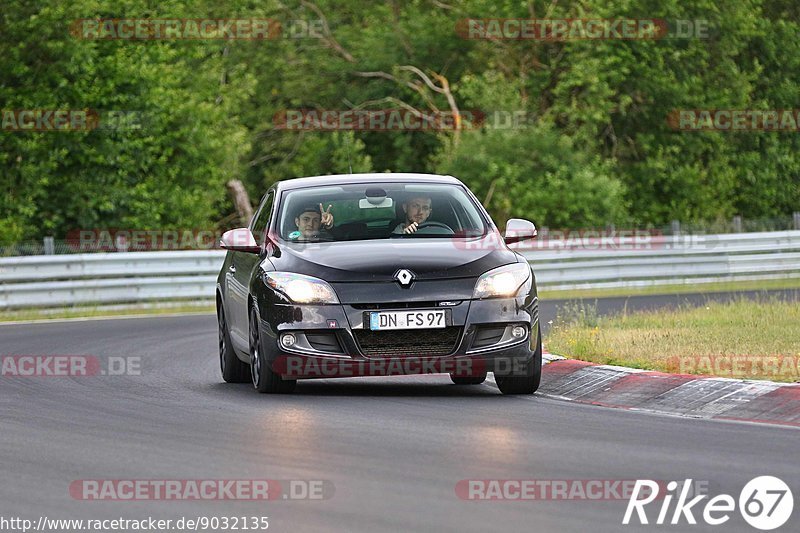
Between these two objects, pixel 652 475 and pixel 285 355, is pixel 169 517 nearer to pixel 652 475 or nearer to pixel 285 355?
pixel 652 475

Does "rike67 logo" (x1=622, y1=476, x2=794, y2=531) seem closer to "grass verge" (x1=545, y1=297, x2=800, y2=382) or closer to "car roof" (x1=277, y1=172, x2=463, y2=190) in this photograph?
"grass verge" (x1=545, y1=297, x2=800, y2=382)

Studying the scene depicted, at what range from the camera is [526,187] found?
40281 millimetres

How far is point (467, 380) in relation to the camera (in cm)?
1406

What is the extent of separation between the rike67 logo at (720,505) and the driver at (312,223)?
5.35 meters

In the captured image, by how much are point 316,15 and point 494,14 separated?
28.7 feet

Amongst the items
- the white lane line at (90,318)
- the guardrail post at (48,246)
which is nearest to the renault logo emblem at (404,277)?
the white lane line at (90,318)

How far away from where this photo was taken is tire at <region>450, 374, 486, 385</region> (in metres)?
14.0

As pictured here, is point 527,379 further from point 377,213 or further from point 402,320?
point 377,213

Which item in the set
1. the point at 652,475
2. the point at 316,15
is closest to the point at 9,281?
the point at 652,475

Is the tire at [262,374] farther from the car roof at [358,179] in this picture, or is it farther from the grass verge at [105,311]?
the grass verge at [105,311]

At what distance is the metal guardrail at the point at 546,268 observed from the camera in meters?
26.7

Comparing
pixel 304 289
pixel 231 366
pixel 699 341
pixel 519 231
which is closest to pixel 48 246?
pixel 231 366

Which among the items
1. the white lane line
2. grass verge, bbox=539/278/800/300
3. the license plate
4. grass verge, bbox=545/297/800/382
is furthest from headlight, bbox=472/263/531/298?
grass verge, bbox=539/278/800/300

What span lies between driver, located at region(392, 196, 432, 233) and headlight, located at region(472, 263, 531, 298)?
3.26ft
